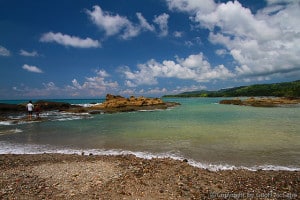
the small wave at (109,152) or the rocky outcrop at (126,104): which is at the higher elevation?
the rocky outcrop at (126,104)

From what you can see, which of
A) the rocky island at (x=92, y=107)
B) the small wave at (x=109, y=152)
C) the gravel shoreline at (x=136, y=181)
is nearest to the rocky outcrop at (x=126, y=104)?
the rocky island at (x=92, y=107)

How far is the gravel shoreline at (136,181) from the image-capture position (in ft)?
24.6

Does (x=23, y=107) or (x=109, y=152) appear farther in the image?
(x=23, y=107)

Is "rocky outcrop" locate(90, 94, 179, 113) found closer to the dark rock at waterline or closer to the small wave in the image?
the dark rock at waterline

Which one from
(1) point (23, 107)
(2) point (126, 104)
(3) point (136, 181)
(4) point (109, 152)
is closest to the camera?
(3) point (136, 181)

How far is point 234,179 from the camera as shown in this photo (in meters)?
8.92

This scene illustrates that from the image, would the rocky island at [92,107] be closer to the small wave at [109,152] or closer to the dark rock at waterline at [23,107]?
the dark rock at waterline at [23,107]

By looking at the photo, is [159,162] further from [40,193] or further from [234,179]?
[40,193]

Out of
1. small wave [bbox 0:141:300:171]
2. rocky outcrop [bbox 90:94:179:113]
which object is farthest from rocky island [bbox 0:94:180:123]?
small wave [bbox 0:141:300:171]

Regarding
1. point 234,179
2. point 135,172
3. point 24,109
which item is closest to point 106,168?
point 135,172

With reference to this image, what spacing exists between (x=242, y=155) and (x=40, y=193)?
444 inches

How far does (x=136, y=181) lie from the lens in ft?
28.3

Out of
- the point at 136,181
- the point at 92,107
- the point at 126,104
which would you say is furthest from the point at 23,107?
the point at 136,181

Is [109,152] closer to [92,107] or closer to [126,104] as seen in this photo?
[92,107]
